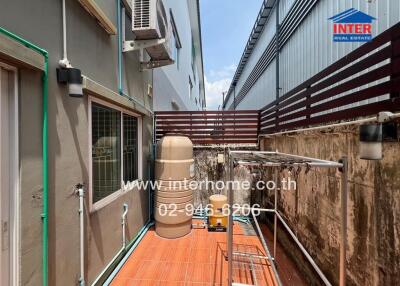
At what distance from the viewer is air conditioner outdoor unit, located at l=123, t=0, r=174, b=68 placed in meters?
2.54

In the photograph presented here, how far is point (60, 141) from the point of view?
Answer: 1735mm

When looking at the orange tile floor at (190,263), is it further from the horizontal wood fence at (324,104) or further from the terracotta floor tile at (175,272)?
the horizontal wood fence at (324,104)

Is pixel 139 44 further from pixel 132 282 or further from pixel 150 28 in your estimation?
pixel 132 282

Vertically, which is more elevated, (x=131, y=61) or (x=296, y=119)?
(x=131, y=61)

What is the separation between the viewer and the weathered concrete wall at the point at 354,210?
→ 142 centimetres

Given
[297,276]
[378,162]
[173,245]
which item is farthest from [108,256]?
[378,162]

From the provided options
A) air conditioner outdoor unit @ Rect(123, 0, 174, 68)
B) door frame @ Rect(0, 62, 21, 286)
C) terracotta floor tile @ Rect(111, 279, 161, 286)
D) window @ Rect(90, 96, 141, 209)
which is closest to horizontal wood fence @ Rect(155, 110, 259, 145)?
window @ Rect(90, 96, 141, 209)

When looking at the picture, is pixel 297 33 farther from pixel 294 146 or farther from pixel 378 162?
pixel 378 162

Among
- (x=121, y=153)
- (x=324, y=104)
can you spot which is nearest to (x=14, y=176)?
(x=121, y=153)

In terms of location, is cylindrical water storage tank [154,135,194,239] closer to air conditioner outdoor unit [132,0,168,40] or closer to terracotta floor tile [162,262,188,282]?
terracotta floor tile [162,262,188,282]

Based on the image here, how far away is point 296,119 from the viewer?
10.9ft

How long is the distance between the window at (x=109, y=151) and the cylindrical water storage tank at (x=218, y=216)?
166cm

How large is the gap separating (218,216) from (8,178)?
3372mm

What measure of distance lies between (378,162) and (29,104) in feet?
8.13
